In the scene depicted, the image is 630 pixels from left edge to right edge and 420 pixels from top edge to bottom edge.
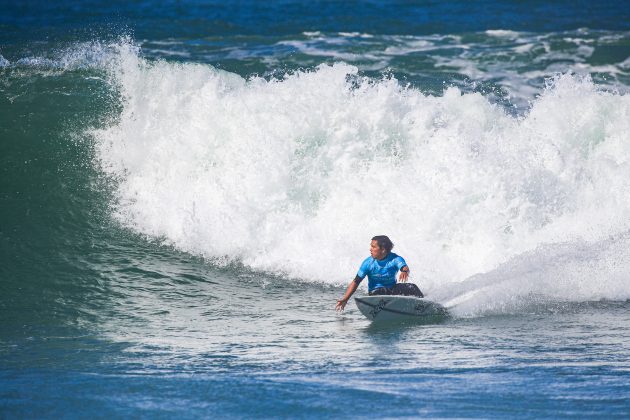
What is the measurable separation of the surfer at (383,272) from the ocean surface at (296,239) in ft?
1.44

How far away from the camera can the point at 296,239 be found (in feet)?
42.7

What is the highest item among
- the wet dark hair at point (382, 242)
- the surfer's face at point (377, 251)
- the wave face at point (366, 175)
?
the wave face at point (366, 175)

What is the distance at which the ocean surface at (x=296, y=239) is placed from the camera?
22.6 feet

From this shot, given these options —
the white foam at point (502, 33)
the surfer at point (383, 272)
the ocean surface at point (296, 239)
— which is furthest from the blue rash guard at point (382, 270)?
the white foam at point (502, 33)

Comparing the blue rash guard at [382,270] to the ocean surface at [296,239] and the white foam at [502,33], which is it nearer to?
the ocean surface at [296,239]

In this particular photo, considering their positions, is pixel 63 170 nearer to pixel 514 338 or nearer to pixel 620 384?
pixel 514 338

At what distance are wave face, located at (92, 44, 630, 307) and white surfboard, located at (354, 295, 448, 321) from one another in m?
1.81

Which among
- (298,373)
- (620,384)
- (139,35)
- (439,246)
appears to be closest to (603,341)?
(620,384)

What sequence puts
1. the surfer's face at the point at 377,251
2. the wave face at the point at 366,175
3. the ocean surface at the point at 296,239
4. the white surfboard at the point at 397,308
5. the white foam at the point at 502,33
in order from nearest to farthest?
the ocean surface at the point at 296,239 < the white surfboard at the point at 397,308 < the surfer's face at the point at 377,251 < the wave face at the point at 366,175 < the white foam at the point at 502,33

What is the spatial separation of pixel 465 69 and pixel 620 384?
52.0ft

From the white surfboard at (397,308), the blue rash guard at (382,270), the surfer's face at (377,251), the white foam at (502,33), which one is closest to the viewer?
the white surfboard at (397,308)

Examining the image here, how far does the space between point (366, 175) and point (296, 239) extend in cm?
176

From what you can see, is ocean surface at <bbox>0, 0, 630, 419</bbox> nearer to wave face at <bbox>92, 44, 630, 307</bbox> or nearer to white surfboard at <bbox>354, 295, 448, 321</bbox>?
wave face at <bbox>92, 44, 630, 307</bbox>

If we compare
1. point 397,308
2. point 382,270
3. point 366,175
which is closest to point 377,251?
point 382,270
